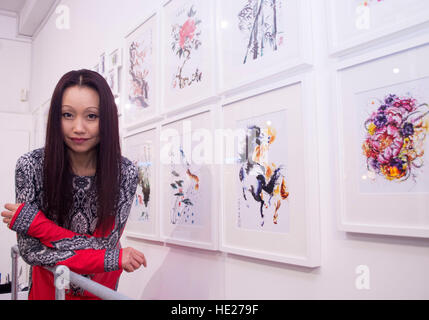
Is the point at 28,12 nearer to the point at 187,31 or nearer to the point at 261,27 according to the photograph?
the point at 187,31

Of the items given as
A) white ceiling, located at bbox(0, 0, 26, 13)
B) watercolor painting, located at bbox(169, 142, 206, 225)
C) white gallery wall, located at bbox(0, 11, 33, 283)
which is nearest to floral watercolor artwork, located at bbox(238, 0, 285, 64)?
watercolor painting, located at bbox(169, 142, 206, 225)

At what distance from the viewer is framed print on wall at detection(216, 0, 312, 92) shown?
1180 millimetres

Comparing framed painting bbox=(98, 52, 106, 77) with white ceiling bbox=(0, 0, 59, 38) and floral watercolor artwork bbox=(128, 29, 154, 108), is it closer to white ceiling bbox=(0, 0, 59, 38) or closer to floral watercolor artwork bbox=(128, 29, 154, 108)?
floral watercolor artwork bbox=(128, 29, 154, 108)

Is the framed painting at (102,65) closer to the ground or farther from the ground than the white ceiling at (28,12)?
closer to the ground

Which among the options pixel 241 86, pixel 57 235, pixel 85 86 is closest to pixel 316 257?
pixel 241 86

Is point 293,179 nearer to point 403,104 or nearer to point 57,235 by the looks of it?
point 403,104

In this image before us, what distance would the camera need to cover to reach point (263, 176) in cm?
129

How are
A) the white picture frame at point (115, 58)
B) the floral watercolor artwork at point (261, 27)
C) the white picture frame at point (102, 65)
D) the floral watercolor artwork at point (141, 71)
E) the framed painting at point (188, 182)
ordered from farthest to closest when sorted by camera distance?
the white picture frame at point (102, 65)
the white picture frame at point (115, 58)
the floral watercolor artwork at point (141, 71)
the framed painting at point (188, 182)
the floral watercolor artwork at point (261, 27)

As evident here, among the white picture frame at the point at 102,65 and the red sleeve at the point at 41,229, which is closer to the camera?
the red sleeve at the point at 41,229

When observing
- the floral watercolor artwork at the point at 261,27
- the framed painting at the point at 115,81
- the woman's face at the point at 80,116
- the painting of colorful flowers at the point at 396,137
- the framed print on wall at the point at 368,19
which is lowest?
the painting of colorful flowers at the point at 396,137

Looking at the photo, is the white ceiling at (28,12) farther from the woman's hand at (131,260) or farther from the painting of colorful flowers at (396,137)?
the painting of colorful flowers at (396,137)

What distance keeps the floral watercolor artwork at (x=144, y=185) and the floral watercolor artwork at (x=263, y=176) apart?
2.47ft

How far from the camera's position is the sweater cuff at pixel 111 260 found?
119 centimetres

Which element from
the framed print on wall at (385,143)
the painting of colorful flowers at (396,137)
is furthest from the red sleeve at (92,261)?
the painting of colorful flowers at (396,137)
